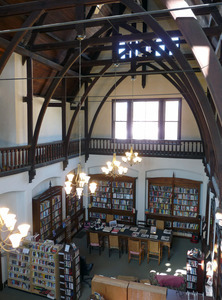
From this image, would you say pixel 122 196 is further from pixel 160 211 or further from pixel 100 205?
pixel 160 211

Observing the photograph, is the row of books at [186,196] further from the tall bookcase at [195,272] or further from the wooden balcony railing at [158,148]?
the tall bookcase at [195,272]

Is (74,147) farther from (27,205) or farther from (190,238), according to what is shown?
(190,238)

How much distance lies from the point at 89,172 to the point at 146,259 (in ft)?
17.7

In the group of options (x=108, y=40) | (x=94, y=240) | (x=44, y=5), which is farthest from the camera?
(x=94, y=240)

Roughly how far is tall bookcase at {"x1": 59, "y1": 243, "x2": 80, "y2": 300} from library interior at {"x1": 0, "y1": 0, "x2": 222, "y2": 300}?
33mm

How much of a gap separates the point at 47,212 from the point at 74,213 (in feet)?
7.99

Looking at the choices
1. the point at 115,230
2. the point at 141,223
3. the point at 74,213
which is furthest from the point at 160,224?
the point at 74,213

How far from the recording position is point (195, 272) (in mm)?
7930

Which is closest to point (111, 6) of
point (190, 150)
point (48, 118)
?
point (48, 118)

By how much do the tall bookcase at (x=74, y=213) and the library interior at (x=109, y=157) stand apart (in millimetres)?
50

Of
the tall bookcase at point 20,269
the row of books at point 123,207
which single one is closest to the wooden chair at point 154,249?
the row of books at point 123,207

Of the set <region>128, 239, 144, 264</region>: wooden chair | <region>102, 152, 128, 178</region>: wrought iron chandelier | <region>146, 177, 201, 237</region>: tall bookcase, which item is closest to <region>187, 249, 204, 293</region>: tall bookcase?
<region>128, 239, 144, 264</region>: wooden chair

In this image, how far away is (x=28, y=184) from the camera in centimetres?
893

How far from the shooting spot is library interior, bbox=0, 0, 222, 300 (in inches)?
243
